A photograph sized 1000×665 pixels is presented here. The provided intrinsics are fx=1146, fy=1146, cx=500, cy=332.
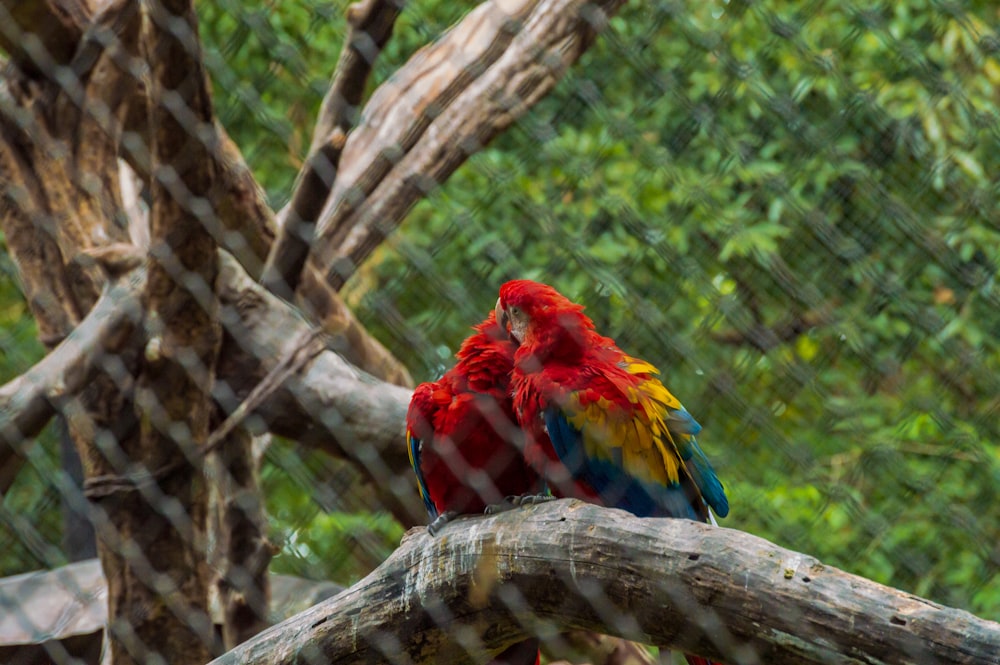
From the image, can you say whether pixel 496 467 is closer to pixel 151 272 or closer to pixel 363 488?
pixel 151 272

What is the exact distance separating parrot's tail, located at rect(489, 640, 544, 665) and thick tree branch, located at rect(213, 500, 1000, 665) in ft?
0.38

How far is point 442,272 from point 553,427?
1.32 meters

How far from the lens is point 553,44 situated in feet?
5.26

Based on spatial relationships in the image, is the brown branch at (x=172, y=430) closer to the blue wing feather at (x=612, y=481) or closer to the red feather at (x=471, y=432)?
the red feather at (x=471, y=432)

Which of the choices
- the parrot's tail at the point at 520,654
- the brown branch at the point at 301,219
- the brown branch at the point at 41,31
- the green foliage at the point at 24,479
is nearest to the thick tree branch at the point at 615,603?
the parrot's tail at the point at 520,654

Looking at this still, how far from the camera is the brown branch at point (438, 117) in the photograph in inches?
64.3

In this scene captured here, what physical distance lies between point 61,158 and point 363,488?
2.32ft

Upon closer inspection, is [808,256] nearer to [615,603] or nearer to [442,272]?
[442,272]

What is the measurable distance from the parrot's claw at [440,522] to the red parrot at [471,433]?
0.12ft

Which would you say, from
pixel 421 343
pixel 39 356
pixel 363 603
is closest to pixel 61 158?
pixel 421 343

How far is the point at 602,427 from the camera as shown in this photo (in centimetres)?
102

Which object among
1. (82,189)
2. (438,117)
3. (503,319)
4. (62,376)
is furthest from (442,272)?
(503,319)

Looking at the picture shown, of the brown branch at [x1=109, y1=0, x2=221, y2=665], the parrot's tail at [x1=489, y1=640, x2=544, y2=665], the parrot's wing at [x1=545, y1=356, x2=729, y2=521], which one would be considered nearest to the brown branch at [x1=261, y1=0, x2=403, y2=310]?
the brown branch at [x1=109, y1=0, x2=221, y2=665]

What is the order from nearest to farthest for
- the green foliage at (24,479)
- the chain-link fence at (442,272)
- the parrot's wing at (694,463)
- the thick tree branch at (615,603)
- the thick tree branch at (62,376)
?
the thick tree branch at (615,603) → the parrot's wing at (694,463) → the chain-link fence at (442,272) → the thick tree branch at (62,376) → the green foliage at (24,479)
